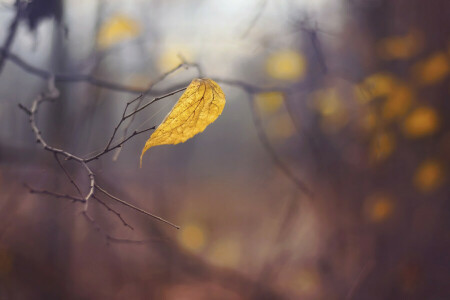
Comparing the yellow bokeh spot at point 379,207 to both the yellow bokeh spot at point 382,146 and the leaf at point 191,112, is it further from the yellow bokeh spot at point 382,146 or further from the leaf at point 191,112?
the leaf at point 191,112

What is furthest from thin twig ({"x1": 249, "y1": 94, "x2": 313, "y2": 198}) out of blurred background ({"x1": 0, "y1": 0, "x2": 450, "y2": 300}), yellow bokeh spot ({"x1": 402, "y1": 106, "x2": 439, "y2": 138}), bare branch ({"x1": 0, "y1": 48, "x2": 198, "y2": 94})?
yellow bokeh spot ({"x1": 402, "y1": 106, "x2": 439, "y2": 138})

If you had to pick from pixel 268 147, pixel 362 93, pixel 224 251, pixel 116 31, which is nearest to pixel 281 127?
pixel 268 147

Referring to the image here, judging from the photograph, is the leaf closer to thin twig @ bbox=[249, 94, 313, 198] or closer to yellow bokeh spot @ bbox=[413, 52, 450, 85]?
thin twig @ bbox=[249, 94, 313, 198]

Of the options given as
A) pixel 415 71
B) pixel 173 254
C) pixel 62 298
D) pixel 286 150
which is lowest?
pixel 62 298

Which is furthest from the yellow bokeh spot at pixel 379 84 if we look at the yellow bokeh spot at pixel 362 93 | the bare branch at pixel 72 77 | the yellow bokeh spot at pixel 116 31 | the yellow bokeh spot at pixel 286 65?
the yellow bokeh spot at pixel 116 31

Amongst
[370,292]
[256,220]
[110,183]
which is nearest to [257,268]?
[256,220]

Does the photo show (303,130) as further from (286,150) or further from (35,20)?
(35,20)

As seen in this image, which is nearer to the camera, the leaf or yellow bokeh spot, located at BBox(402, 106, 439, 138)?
→ the leaf

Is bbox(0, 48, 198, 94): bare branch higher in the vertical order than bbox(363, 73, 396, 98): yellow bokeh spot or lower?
lower
